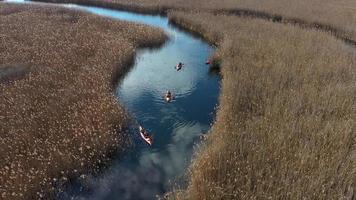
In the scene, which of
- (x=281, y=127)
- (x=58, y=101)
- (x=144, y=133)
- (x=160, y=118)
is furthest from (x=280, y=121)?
(x=58, y=101)

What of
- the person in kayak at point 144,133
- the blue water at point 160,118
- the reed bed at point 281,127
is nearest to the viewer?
the reed bed at point 281,127

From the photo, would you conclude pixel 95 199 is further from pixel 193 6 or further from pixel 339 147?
pixel 193 6

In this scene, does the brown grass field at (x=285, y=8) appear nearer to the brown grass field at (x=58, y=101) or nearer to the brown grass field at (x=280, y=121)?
the brown grass field at (x=280, y=121)

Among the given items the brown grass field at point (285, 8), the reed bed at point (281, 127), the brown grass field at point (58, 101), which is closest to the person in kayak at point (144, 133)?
the brown grass field at point (58, 101)

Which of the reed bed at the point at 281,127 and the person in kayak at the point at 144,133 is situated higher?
the reed bed at the point at 281,127

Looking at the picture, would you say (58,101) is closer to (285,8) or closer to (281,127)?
(281,127)

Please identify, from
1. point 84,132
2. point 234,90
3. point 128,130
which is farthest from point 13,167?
point 234,90

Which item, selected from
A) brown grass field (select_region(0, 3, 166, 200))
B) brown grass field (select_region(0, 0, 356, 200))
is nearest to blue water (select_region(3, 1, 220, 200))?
brown grass field (select_region(0, 3, 166, 200))
